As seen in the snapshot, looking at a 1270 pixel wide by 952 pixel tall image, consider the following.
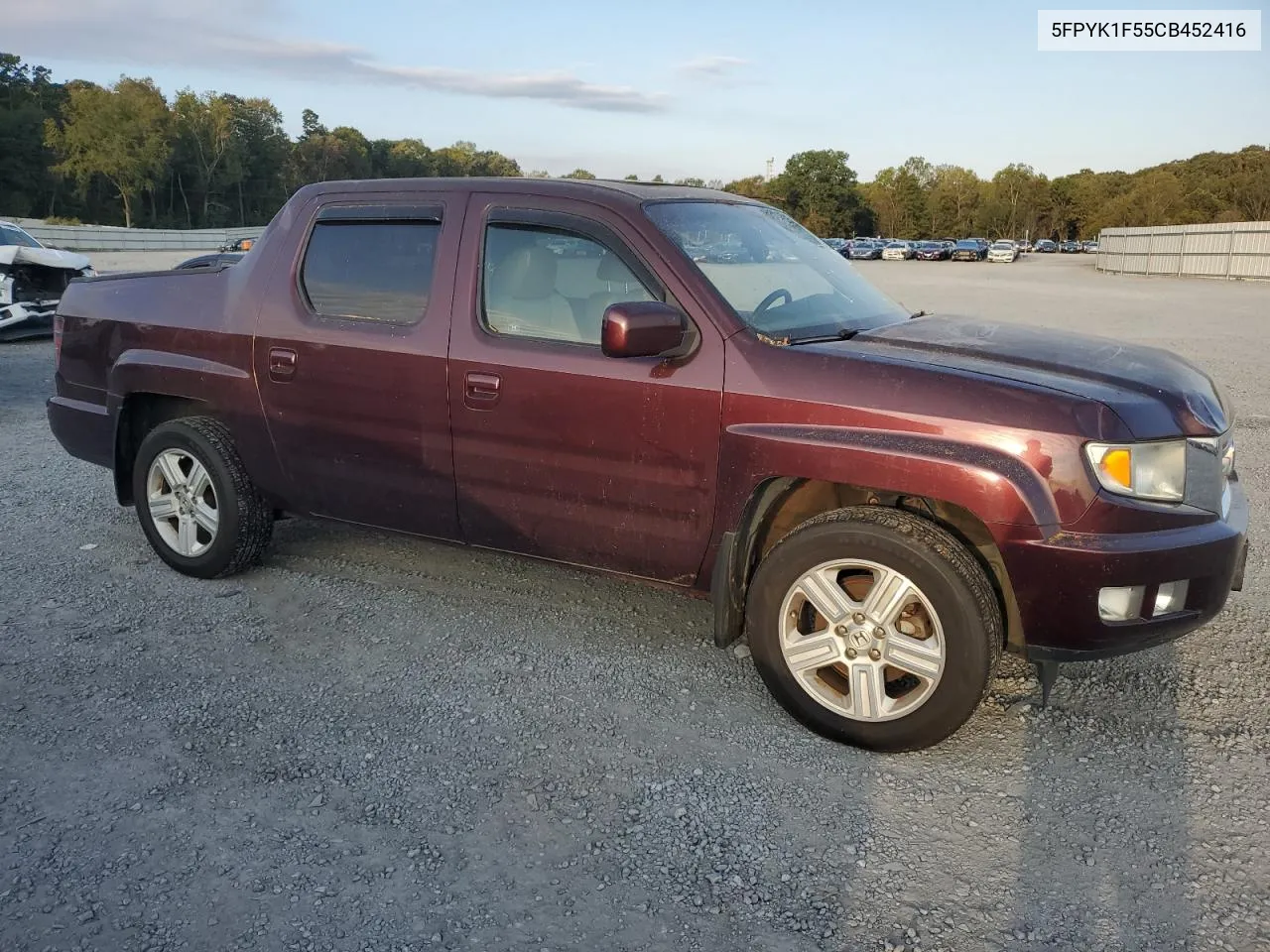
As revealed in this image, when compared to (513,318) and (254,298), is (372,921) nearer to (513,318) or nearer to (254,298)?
(513,318)

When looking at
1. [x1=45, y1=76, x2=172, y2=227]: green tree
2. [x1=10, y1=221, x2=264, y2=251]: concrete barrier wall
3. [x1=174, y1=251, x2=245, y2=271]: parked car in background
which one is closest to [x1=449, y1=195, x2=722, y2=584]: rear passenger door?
[x1=174, y1=251, x2=245, y2=271]: parked car in background

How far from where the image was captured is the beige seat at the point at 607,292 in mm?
3914

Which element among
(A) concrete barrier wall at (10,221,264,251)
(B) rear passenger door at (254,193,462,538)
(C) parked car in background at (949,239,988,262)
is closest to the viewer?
(B) rear passenger door at (254,193,462,538)

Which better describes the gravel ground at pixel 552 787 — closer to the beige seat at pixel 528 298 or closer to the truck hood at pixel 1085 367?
the truck hood at pixel 1085 367

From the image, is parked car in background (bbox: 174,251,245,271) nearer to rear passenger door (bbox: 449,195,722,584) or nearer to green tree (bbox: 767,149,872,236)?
rear passenger door (bbox: 449,195,722,584)

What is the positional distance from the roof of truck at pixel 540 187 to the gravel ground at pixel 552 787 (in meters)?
1.85

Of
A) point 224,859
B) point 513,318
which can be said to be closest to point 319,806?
point 224,859

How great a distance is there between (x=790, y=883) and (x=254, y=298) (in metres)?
3.50

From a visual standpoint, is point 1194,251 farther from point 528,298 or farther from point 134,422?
point 134,422

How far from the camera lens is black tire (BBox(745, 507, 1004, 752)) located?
3289mm

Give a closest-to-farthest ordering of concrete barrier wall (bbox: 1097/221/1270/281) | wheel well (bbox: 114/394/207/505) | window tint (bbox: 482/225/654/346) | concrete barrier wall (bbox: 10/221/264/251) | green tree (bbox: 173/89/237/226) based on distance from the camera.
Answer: window tint (bbox: 482/225/654/346)
wheel well (bbox: 114/394/207/505)
concrete barrier wall (bbox: 1097/221/1270/281)
concrete barrier wall (bbox: 10/221/264/251)
green tree (bbox: 173/89/237/226)

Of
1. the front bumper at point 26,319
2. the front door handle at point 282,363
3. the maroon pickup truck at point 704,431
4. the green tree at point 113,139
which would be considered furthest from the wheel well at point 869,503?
the green tree at point 113,139

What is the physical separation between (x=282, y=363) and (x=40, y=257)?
36.5 feet

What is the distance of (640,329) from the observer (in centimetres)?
351
